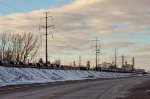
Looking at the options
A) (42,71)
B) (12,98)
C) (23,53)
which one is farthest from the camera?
(23,53)

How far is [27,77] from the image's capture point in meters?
57.0

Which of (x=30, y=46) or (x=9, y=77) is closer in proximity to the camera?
(x=9, y=77)

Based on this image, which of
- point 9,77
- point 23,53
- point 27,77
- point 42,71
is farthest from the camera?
point 23,53

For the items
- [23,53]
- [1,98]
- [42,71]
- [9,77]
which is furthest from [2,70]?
[23,53]

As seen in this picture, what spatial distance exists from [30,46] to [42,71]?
5437 centimetres

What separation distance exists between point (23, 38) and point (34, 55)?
666 centimetres

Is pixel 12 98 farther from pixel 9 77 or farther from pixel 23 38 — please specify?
pixel 23 38

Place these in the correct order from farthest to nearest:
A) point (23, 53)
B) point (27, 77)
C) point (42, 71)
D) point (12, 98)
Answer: point (23, 53)
point (42, 71)
point (27, 77)
point (12, 98)

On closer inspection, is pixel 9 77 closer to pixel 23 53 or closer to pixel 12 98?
pixel 12 98

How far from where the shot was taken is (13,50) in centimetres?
12600

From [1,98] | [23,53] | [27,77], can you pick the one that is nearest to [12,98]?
[1,98]

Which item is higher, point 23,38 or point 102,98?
point 23,38

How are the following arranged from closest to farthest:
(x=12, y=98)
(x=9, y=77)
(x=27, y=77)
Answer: (x=12, y=98) < (x=9, y=77) < (x=27, y=77)

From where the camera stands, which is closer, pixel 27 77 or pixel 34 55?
pixel 27 77
